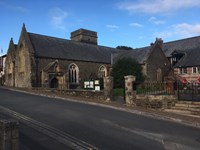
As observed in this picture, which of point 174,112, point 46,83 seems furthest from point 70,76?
point 174,112

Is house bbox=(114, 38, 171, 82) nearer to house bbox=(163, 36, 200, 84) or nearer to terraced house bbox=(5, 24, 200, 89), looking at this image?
terraced house bbox=(5, 24, 200, 89)

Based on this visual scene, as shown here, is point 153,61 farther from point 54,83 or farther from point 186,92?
point 186,92

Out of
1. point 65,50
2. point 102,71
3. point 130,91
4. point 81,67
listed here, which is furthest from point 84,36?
point 130,91

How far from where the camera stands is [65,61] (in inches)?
1548

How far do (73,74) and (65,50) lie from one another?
4.37m

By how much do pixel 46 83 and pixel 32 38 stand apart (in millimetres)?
8739

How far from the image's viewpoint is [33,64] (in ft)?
119

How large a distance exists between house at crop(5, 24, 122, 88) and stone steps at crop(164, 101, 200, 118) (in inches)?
866

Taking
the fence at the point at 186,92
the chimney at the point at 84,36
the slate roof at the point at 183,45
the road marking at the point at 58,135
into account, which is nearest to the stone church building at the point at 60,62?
the slate roof at the point at 183,45

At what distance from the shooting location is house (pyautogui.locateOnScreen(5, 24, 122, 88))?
119 ft

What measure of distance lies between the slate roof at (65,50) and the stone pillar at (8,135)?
31.9 meters

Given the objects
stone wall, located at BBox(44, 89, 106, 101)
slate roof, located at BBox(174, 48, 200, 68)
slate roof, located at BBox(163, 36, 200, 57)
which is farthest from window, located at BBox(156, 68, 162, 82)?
stone wall, located at BBox(44, 89, 106, 101)

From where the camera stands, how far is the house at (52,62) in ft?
119

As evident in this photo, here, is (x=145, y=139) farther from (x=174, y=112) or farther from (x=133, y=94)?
(x=133, y=94)
